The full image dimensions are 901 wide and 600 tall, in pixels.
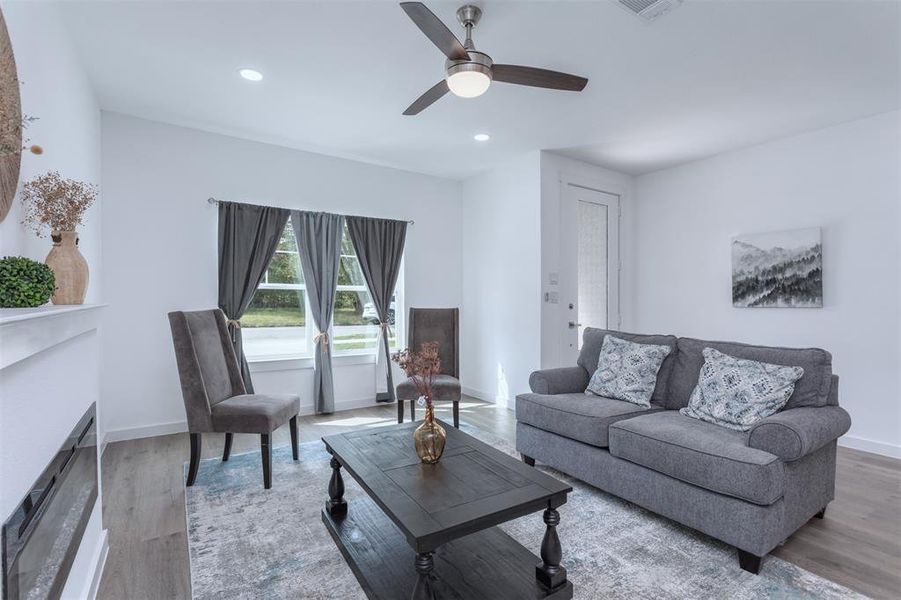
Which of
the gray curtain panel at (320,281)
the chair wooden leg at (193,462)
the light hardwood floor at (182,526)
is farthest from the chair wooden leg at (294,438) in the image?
the gray curtain panel at (320,281)

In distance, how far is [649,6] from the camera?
2.28 metres

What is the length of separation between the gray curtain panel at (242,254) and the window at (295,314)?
18cm

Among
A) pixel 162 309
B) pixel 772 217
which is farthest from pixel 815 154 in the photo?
pixel 162 309

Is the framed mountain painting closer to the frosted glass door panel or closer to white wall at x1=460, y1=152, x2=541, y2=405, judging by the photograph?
the frosted glass door panel

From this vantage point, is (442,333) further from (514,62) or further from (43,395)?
(43,395)

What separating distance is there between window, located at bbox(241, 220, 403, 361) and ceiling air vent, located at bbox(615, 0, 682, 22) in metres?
3.46

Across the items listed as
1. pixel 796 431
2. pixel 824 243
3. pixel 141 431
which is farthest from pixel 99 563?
pixel 824 243

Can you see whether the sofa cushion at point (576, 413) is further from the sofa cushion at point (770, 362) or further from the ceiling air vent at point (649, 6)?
the ceiling air vent at point (649, 6)

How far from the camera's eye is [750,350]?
267 cm

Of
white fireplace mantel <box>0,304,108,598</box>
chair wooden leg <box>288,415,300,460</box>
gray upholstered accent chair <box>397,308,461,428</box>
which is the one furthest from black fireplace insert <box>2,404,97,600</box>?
gray upholstered accent chair <box>397,308,461,428</box>

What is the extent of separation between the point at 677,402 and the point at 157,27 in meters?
3.90

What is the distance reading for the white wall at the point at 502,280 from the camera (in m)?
4.73

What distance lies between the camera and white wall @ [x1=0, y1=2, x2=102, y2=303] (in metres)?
1.77

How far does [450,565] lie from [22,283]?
177 cm
